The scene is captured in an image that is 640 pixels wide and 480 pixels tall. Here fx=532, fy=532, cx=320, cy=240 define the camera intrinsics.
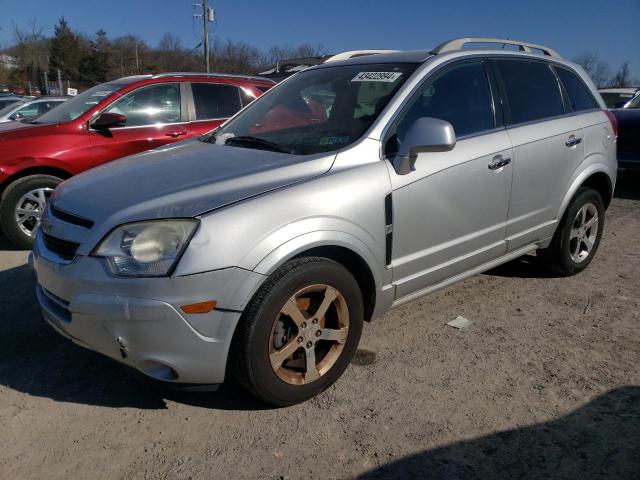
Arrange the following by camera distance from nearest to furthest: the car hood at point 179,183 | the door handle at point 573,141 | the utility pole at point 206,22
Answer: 1. the car hood at point 179,183
2. the door handle at point 573,141
3. the utility pole at point 206,22

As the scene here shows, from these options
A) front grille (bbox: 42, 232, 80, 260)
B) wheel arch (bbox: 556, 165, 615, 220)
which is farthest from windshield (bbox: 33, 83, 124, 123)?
wheel arch (bbox: 556, 165, 615, 220)

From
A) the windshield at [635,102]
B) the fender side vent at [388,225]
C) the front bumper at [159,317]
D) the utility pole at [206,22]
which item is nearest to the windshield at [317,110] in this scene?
the fender side vent at [388,225]

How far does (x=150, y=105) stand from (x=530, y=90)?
389 centimetres

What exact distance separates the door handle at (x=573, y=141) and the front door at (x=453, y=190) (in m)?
0.76

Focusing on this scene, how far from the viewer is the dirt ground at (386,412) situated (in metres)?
2.29

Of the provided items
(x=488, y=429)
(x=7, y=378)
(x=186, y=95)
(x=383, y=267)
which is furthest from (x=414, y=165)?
(x=186, y=95)

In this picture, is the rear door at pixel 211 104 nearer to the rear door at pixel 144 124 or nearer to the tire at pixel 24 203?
the rear door at pixel 144 124

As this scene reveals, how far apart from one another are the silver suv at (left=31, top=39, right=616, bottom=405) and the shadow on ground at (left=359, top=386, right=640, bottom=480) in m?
0.70

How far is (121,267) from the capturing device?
228cm

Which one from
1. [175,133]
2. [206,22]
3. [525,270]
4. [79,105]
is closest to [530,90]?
[525,270]

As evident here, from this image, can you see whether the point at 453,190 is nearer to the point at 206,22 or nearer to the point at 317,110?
the point at 317,110

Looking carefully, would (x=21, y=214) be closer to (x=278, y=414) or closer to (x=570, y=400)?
(x=278, y=414)

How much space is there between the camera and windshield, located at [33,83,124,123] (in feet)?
18.3

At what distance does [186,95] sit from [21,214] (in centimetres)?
212
